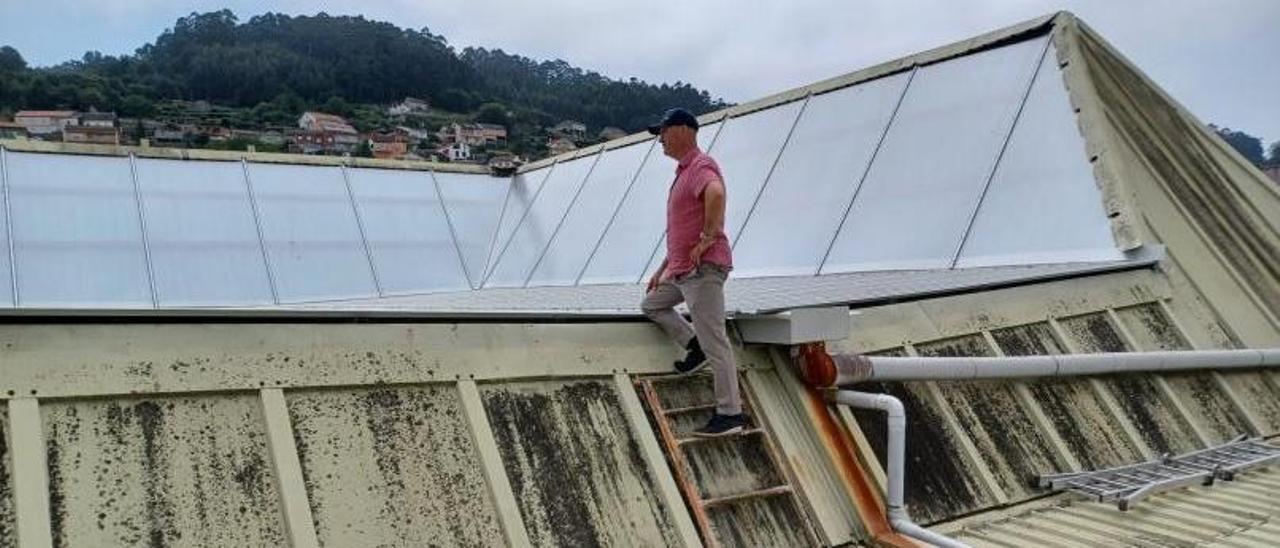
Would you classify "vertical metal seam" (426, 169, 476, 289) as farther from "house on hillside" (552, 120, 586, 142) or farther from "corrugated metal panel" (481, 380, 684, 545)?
"house on hillside" (552, 120, 586, 142)

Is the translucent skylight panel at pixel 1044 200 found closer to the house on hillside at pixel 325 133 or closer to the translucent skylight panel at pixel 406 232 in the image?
the translucent skylight panel at pixel 406 232

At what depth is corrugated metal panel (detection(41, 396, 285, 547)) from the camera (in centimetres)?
225

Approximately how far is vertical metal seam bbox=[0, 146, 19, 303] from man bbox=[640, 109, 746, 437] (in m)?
6.55

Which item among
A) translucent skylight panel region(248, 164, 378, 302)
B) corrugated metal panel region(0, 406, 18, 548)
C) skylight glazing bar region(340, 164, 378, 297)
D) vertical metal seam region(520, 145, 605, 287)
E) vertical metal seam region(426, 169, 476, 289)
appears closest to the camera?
corrugated metal panel region(0, 406, 18, 548)

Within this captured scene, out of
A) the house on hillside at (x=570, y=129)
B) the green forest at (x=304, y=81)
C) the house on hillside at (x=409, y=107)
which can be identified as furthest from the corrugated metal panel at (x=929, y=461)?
the house on hillside at (x=409, y=107)

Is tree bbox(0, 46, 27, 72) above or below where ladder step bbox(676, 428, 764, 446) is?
above

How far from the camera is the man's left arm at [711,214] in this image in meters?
3.29

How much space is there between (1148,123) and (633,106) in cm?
3903

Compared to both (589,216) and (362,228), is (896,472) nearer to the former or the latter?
(589,216)

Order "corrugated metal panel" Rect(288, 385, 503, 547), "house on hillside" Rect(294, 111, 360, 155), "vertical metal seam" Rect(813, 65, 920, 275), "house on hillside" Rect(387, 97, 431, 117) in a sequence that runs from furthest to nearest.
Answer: "house on hillside" Rect(387, 97, 431, 117) < "house on hillside" Rect(294, 111, 360, 155) < "vertical metal seam" Rect(813, 65, 920, 275) < "corrugated metal panel" Rect(288, 385, 503, 547)

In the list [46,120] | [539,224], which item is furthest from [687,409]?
[46,120]

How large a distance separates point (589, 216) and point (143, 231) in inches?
200

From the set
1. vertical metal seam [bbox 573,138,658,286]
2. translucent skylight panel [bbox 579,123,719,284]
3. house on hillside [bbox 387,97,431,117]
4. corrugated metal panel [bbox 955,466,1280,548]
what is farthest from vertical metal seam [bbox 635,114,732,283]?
house on hillside [bbox 387,97,431,117]

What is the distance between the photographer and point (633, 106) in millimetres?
45500
